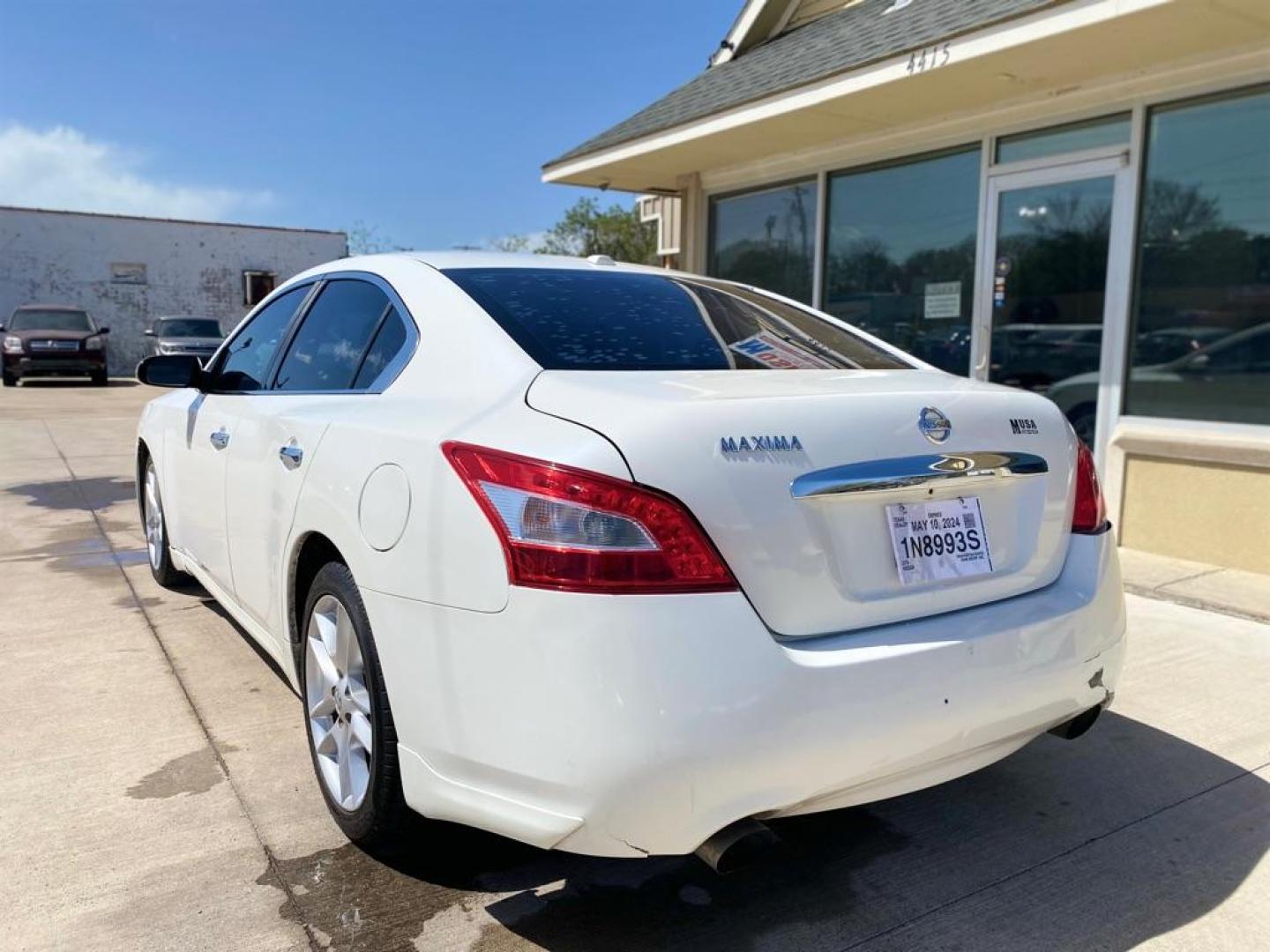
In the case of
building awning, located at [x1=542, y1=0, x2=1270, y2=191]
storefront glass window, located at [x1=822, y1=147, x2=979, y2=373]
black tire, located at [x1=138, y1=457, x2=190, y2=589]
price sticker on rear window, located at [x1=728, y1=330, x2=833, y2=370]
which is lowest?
black tire, located at [x1=138, y1=457, x2=190, y2=589]

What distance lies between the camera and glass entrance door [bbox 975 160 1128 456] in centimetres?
623

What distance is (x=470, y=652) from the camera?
203 cm

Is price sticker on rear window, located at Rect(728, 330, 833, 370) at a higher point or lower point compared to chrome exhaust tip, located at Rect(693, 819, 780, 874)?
higher

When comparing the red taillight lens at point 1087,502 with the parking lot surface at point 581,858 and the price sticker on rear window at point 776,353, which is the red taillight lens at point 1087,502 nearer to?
the price sticker on rear window at point 776,353

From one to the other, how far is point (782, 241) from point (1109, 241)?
3402 millimetres

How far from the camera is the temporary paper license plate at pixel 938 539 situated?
2.18m

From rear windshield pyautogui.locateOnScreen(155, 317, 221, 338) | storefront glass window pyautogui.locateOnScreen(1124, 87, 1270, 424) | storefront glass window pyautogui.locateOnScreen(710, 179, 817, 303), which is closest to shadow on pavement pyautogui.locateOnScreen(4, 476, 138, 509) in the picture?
storefront glass window pyautogui.locateOnScreen(710, 179, 817, 303)

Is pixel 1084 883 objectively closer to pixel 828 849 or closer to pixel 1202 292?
pixel 828 849

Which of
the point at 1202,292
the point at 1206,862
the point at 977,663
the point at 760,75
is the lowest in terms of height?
the point at 1206,862

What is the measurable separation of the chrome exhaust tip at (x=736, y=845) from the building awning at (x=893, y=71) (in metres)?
4.61

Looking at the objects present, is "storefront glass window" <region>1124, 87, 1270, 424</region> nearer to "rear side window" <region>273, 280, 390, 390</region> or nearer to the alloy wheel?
"rear side window" <region>273, 280, 390, 390</region>

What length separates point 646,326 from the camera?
9.04 ft

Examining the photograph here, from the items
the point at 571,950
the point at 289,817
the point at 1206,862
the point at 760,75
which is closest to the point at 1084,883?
the point at 1206,862

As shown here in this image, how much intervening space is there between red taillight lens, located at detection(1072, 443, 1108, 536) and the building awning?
327 cm
